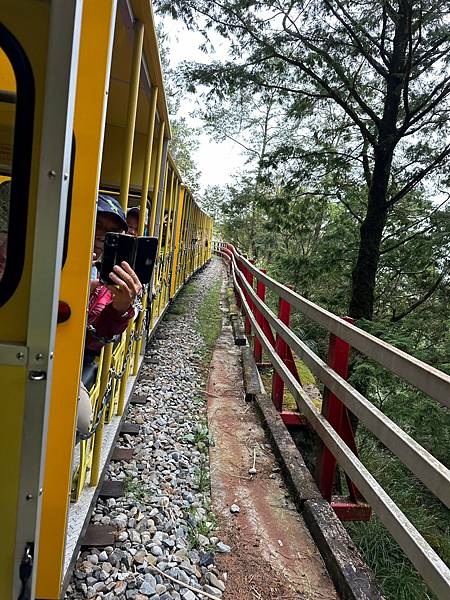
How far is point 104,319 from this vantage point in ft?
6.52

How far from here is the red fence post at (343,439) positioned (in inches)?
107

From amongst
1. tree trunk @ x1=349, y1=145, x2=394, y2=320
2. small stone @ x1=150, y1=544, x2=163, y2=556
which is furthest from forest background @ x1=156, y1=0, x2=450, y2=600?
small stone @ x1=150, y1=544, x2=163, y2=556

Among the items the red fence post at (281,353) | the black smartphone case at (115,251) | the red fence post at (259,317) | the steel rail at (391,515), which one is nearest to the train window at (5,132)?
the black smartphone case at (115,251)

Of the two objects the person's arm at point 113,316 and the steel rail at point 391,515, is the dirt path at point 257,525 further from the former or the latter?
the person's arm at point 113,316

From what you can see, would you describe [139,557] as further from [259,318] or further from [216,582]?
[259,318]

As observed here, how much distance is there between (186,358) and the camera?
233 inches

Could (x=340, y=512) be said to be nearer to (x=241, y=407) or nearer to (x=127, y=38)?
(x=241, y=407)

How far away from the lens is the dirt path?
218 centimetres

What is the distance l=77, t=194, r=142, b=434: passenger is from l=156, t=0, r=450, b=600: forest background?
268 centimetres

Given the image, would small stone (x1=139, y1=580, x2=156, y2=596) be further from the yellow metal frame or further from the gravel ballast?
the yellow metal frame

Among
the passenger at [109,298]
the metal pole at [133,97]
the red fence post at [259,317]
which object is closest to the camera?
the passenger at [109,298]

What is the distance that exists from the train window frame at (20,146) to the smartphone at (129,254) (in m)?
0.46

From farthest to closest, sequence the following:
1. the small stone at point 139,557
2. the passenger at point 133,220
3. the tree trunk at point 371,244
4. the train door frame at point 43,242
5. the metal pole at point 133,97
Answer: the tree trunk at point 371,244
the passenger at point 133,220
the small stone at point 139,557
the metal pole at point 133,97
the train door frame at point 43,242

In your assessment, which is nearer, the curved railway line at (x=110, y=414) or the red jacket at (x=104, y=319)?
the curved railway line at (x=110, y=414)
